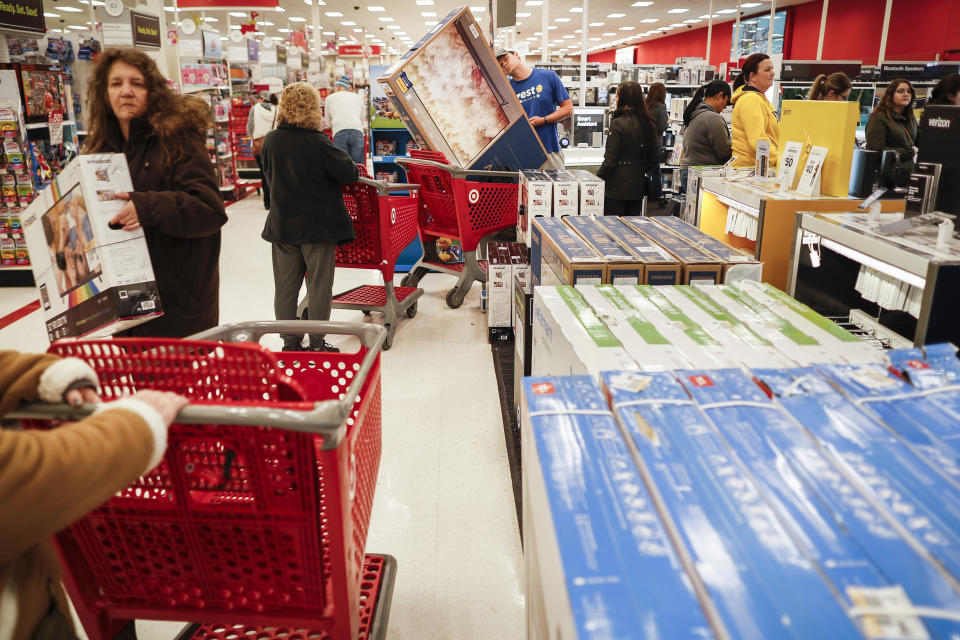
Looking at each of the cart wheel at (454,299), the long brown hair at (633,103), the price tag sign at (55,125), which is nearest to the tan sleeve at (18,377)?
the cart wheel at (454,299)

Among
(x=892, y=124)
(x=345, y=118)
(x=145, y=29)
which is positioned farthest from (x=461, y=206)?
(x=345, y=118)

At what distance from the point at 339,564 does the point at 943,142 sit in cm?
224

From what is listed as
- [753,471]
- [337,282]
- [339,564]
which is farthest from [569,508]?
[337,282]

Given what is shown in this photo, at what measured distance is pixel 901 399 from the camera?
1.30 m

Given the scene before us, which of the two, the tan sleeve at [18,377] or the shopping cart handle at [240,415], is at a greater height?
the tan sleeve at [18,377]

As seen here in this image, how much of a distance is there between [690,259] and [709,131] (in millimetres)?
4088

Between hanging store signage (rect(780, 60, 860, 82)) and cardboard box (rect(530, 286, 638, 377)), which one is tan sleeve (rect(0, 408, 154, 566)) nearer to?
cardboard box (rect(530, 286, 638, 377))

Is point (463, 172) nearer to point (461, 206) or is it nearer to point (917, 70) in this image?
point (461, 206)

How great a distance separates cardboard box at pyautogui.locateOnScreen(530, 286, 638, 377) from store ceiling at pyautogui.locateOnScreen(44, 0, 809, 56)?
53.5 ft

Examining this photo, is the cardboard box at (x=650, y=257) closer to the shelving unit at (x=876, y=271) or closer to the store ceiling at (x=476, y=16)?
the shelving unit at (x=876, y=271)

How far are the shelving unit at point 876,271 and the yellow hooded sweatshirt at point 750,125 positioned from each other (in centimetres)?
220

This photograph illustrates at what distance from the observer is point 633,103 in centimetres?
612

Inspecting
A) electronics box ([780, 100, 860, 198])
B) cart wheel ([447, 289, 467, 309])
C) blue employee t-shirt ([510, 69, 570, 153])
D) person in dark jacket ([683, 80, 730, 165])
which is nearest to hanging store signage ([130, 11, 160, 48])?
blue employee t-shirt ([510, 69, 570, 153])

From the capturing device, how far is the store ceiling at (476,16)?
69.0 feet
